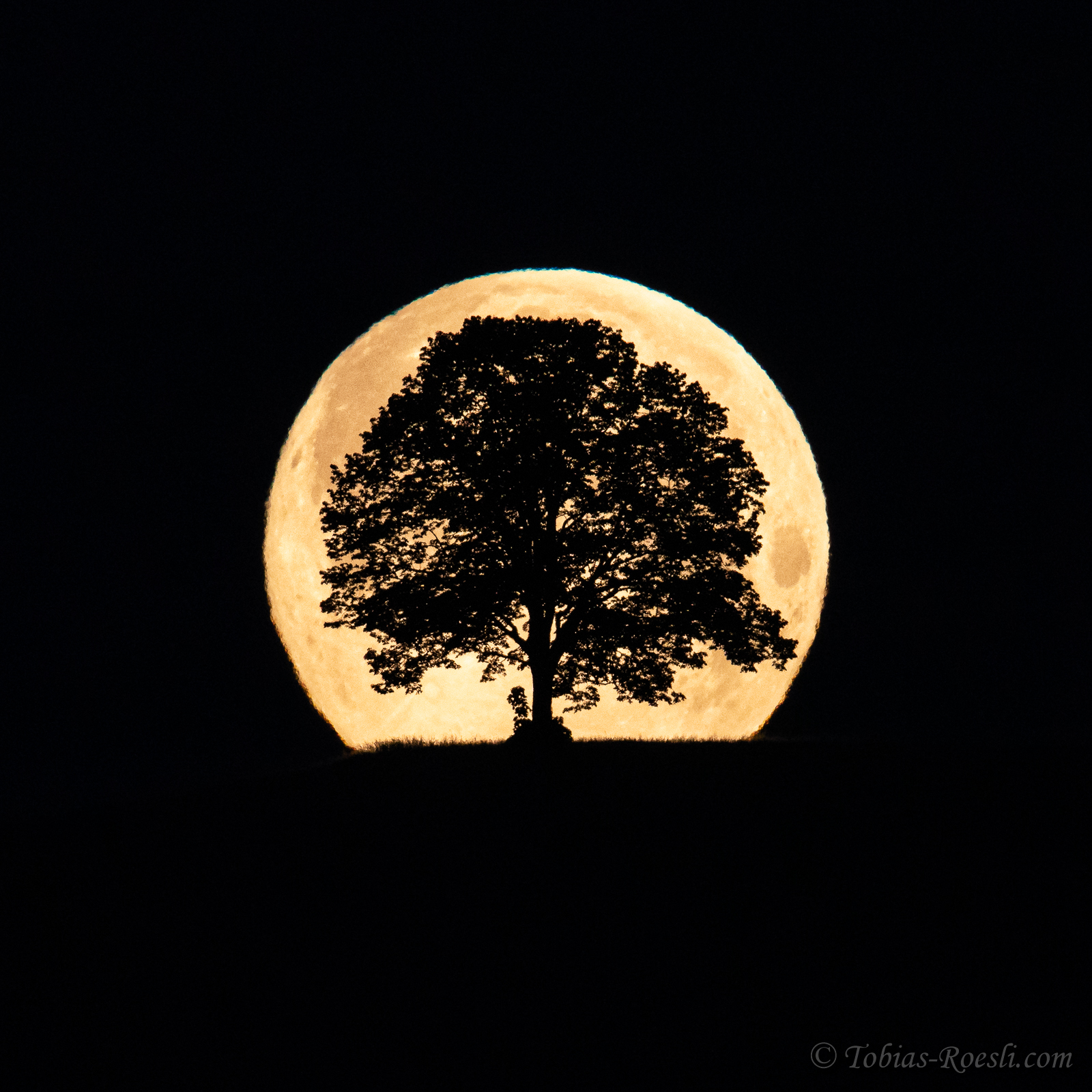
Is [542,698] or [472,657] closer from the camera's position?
[542,698]

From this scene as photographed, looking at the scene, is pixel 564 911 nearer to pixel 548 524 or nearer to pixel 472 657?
pixel 548 524

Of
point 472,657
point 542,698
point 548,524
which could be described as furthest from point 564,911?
point 472,657

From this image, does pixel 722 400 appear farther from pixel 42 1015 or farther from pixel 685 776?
pixel 42 1015

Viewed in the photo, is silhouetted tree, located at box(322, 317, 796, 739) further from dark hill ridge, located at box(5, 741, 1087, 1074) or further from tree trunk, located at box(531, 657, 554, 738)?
dark hill ridge, located at box(5, 741, 1087, 1074)

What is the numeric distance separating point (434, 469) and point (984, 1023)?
15.2 meters

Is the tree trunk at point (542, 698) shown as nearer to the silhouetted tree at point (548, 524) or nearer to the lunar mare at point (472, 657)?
the silhouetted tree at point (548, 524)

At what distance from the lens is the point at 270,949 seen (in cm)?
1242

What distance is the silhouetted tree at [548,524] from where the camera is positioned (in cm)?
2241

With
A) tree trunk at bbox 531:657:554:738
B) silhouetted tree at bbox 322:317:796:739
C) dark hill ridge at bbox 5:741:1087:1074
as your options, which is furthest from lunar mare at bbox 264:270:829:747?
dark hill ridge at bbox 5:741:1087:1074

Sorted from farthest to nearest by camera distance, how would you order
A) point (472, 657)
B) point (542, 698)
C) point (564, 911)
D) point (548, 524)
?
point (472, 657), point (548, 524), point (542, 698), point (564, 911)

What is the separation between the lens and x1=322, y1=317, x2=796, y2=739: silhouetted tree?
22406 millimetres

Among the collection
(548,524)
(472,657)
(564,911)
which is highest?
(548,524)

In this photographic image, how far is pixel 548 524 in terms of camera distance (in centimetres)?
2270

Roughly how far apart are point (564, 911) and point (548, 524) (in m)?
10.8
